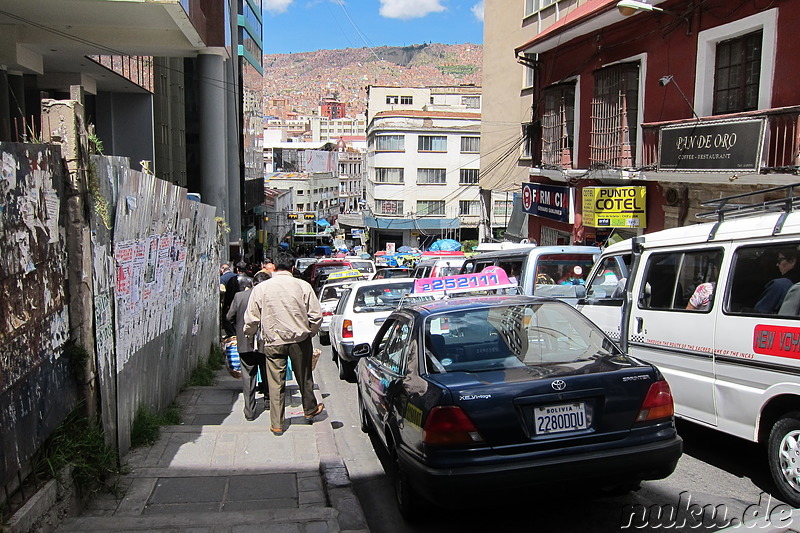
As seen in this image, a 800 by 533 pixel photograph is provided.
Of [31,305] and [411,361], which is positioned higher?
[31,305]

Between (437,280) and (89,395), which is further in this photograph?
(437,280)

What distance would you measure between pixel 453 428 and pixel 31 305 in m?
2.73

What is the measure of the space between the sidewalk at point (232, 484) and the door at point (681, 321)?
311cm

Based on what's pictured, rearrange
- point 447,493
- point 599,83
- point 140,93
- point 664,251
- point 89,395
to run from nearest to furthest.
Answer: point 447,493 → point 89,395 → point 664,251 → point 599,83 → point 140,93

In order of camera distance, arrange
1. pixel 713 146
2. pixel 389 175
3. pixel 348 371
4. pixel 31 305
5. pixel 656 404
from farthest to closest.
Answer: pixel 389 175, pixel 713 146, pixel 348 371, pixel 656 404, pixel 31 305

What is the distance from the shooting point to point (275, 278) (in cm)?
713

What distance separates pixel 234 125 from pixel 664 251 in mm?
31875

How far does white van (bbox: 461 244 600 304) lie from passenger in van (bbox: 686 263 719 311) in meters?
3.14

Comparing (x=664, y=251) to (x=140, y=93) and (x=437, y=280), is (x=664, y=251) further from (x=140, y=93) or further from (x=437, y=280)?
(x=140, y=93)

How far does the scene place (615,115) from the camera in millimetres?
16391

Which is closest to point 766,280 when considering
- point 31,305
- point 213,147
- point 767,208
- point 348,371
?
point 767,208

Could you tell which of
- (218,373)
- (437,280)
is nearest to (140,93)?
(218,373)

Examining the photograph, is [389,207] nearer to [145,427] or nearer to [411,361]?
[145,427]

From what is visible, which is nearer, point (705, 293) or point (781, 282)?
point (781, 282)
